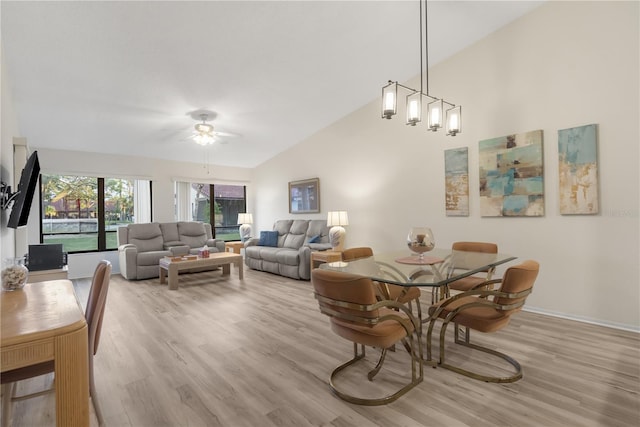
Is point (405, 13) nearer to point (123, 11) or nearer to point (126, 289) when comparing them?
point (123, 11)

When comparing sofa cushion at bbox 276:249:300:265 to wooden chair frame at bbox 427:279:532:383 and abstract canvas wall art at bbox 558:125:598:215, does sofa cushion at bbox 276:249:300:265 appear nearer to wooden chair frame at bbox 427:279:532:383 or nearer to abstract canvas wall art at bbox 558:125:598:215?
wooden chair frame at bbox 427:279:532:383

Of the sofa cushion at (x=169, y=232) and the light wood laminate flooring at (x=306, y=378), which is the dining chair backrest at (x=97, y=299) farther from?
the sofa cushion at (x=169, y=232)

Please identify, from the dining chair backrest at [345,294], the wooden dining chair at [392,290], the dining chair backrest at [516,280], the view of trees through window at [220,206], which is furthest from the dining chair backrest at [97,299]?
the view of trees through window at [220,206]

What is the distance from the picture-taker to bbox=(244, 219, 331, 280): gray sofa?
17.5ft

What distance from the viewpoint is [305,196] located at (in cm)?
657

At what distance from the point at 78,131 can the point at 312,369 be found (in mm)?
5244

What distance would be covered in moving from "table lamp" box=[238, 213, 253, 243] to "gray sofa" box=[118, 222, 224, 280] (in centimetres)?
75

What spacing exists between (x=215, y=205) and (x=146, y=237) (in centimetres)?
203

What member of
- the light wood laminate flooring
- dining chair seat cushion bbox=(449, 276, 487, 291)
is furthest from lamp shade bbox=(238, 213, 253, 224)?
dining chair seat cushion bbox=(449, 276, 487, 291)

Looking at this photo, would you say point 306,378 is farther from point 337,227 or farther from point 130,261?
point 130,261

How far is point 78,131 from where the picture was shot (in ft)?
16.6

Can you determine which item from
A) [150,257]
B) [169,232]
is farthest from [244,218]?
[150,257]

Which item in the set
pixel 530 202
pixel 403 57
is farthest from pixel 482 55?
pixel 530 202

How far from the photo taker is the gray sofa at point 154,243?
5.49 meters
